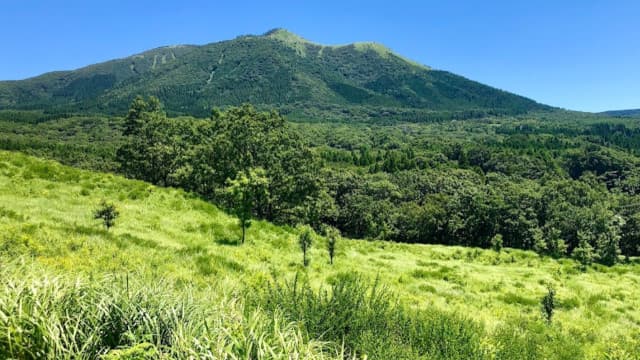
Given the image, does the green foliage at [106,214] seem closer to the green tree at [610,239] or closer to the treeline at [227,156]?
the treeline at [227,156]

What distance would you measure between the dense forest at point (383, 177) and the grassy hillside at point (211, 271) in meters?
4.10

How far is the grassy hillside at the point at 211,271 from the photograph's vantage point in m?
4.91

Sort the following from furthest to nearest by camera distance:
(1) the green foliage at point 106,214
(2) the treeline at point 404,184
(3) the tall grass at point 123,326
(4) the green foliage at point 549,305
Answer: (2) the treeline at point 404,184 < (1) the green foliage at point 106,214 < (4) the green foliage at point 549,305 < (3) the tall grass at point 123,326

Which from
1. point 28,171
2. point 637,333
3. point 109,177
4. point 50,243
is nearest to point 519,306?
point 637,333

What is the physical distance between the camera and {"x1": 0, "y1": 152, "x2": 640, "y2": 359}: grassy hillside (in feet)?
16.1

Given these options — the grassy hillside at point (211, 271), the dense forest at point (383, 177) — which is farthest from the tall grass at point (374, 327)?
the dense forest at point (383, 177)

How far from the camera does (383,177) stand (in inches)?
4626

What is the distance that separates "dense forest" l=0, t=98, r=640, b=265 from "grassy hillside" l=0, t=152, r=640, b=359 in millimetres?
4097

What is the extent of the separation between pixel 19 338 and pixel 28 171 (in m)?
16.7

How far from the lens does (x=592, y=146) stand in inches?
6220

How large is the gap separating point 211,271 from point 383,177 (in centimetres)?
10968

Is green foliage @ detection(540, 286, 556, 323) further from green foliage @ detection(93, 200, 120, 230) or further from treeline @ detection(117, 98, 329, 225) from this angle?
treeline @ detection(117, 98, 329, 225)

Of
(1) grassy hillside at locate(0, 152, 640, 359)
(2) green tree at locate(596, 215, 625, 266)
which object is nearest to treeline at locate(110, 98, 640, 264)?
(2) green tree at locate(596, 215, 625, 266)

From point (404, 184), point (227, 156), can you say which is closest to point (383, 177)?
point (404, 184)
